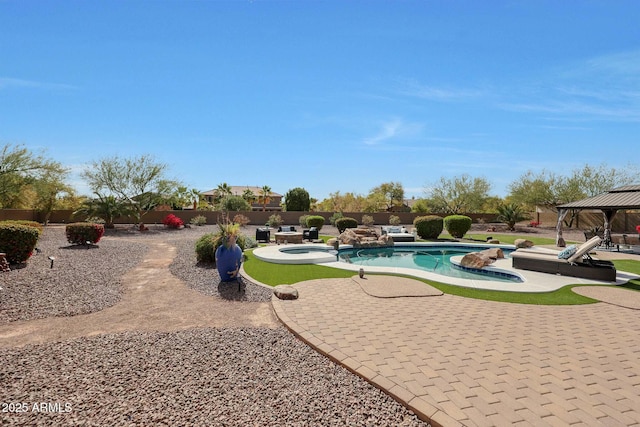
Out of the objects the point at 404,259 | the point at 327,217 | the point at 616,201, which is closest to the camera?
the point at 404,259

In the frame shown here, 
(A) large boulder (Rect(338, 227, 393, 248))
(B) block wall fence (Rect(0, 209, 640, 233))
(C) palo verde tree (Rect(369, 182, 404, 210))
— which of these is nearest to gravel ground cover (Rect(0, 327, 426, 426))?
(A) large boulder (Rect(338, 227, 393, 248))

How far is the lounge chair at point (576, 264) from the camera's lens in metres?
9.11

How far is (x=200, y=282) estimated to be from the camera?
28.4 ft

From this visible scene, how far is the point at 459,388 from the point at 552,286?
6.42 metres

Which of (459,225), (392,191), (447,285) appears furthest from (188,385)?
(392,191)

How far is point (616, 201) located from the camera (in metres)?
15.4

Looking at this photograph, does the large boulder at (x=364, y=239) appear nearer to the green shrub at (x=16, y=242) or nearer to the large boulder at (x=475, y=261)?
the large boulder at (x=475, y=261)

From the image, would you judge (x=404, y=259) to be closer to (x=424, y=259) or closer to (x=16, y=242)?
(x=424, y=259)

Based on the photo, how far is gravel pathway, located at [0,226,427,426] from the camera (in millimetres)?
3111

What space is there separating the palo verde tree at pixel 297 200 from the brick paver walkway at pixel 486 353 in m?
42.5

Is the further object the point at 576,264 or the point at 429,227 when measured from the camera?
the point at 429,227

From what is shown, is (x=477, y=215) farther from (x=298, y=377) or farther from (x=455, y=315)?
(x=298, y=377)

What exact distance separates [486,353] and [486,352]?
0.03 meters

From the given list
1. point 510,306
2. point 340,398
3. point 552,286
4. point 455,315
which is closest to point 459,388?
point 340,398
